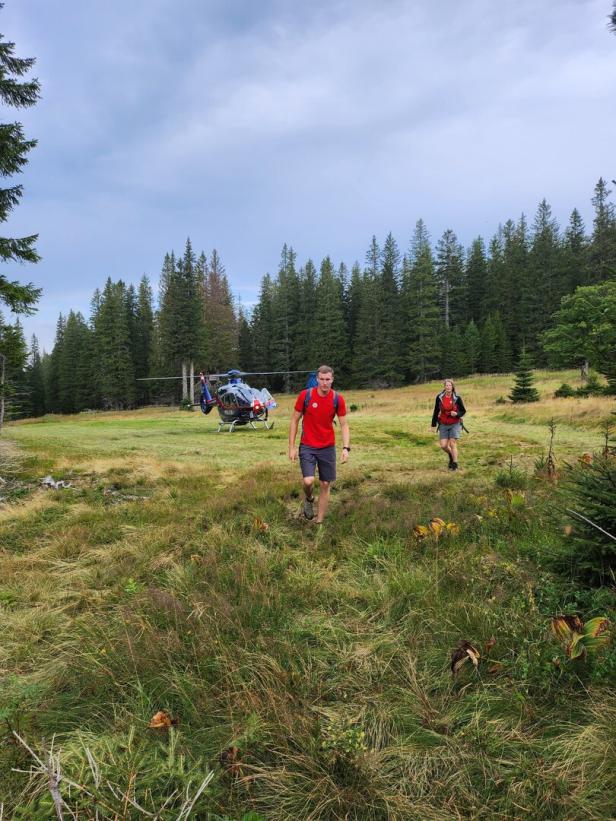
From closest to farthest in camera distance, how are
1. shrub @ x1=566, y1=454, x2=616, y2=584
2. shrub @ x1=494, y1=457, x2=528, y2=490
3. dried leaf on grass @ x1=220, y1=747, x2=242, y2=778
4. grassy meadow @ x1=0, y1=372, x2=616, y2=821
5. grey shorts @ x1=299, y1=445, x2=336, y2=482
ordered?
1. grassy meadow @ x1=0, y1=372, x2=616, y2=821
2. dried leaf on grass @ x1=220, y1=747, x2=242, y2=778
3. shrub @ x1=566, y1=454, x2=616, y2=584
4. grey shorts @ x1=299, y1=445, x2=336, y2=482
5. shrub @ x1=494, y1=457, x2=528, y2=490

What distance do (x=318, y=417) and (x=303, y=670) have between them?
145 inches

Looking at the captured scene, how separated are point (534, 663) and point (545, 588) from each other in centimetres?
94

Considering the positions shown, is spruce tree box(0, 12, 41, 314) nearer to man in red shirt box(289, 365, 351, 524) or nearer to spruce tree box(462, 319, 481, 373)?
man in red shirt box(289, 365, 351, 524)

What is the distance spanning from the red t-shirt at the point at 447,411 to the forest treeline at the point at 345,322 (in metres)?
42.9

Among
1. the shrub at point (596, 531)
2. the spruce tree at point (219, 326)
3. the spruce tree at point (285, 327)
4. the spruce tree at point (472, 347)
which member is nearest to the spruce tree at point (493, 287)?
the spruce tree at point (472, 347)

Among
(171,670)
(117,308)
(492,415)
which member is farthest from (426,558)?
(117,308)

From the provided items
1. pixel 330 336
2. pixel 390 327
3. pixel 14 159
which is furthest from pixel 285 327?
pixel 14 159

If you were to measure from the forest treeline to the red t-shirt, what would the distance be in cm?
4289

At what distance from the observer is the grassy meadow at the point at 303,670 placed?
189 centimetres

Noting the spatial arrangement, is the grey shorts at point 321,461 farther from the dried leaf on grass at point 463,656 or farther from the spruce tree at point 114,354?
the spruce tree at point 114,354

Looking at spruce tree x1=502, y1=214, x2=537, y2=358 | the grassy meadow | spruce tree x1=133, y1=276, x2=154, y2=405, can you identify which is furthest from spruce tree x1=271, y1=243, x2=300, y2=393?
the grassy meadow

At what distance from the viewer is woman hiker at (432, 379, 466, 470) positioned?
9.27 m

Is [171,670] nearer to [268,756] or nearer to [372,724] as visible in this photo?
[268,756]

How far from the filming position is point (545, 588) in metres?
3.32
